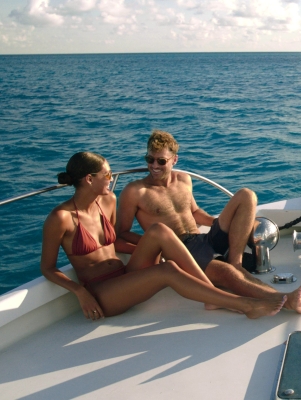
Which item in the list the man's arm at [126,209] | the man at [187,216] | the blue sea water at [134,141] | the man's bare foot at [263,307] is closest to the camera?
the man's bare foot at [263,307]

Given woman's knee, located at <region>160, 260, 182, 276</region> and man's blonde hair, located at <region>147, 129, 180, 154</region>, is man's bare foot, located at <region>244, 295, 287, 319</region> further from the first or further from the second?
man's blonde hair, located at <region>147, 129, 180, 154</region>

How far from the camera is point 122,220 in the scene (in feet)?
11.0

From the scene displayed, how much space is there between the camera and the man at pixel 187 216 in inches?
120

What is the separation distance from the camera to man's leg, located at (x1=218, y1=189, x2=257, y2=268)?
10.4 ft

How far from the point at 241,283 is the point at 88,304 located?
80 centimetres

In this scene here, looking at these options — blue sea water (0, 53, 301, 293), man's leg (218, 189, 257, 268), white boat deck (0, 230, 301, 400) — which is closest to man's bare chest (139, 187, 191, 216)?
man's leg (218, 189, 257, 268)

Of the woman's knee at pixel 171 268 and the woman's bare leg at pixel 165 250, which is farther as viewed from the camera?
the woman's bare leg at pixel 165 250

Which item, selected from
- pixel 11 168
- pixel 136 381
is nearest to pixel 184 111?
pixel 11 168

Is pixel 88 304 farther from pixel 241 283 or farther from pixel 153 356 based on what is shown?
pixel 241 283

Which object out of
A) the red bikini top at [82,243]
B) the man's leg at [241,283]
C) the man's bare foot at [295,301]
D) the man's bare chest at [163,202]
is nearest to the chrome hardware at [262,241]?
the man's leg at [241,283]

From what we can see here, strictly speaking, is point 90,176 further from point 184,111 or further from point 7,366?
point 184,111

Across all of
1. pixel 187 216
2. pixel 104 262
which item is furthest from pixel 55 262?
pixel 187 216

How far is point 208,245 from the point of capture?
3219mm

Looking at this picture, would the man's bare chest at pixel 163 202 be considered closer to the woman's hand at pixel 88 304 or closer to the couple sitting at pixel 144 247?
the couple sitting at pixel 144 247
